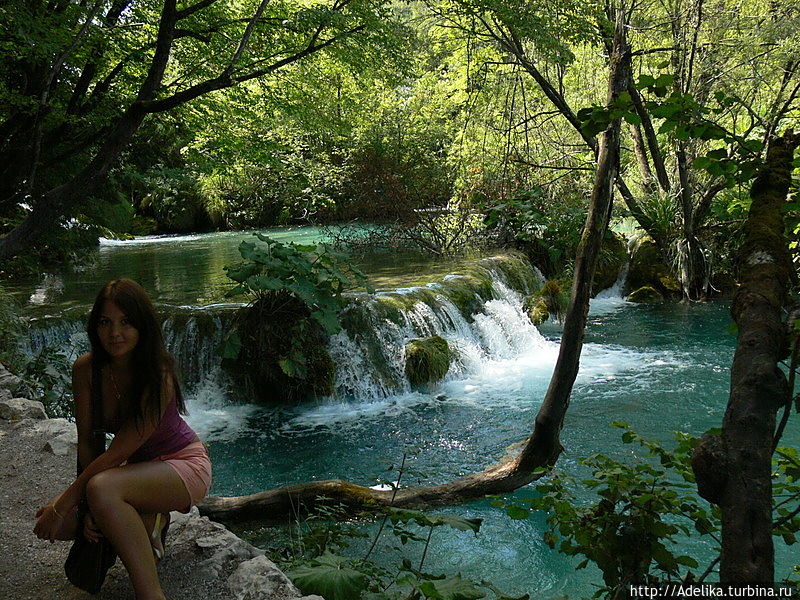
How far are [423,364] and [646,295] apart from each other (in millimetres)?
7397

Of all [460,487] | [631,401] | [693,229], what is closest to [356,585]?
[460,487]

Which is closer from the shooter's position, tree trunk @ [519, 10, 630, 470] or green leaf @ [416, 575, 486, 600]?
green leaf @ [416, 575, 486, 600]

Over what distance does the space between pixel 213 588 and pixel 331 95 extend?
46.9 feet

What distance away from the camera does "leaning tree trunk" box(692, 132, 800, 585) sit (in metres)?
1.51

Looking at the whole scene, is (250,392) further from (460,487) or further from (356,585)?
(356,585)

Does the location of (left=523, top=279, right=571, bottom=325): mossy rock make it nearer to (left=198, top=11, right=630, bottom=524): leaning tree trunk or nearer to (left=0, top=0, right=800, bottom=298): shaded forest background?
(left=0, top=0, right=800, bottom=298): shaded forest background

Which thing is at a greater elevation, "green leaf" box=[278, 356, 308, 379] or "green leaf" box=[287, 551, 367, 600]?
"green leaf" box=[287, 551, 367, 600]

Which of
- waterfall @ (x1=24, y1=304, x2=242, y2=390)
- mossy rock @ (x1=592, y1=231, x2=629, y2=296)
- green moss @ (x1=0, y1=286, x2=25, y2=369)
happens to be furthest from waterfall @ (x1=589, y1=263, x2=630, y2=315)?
green moss @ (x1=0, y1=286, x2=25, y2=369)

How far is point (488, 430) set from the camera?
7070 mm

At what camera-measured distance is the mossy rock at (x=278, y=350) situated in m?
7.95

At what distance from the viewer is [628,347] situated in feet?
34.2

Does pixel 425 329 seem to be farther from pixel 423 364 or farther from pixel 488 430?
pixel 488 430

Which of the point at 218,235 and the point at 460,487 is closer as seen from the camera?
the point at 460,487

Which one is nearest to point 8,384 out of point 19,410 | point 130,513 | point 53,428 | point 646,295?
point 19,410
